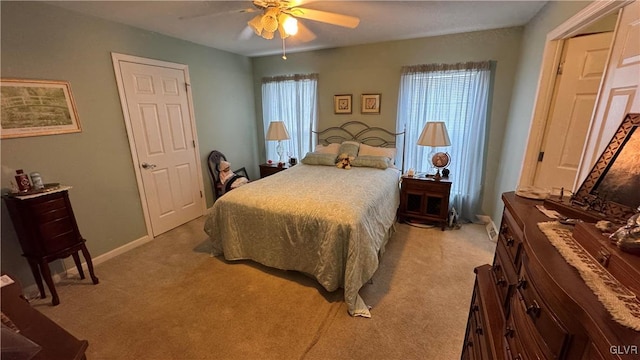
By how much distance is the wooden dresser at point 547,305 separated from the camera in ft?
1.51

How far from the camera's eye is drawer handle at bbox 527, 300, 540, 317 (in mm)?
617

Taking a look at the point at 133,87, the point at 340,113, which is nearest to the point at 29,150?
the point at 133,87

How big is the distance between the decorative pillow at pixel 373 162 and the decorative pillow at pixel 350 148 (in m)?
0.15

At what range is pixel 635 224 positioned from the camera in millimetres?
657

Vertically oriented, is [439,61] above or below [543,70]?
above

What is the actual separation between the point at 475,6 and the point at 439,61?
100cm

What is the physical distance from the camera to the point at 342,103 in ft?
13.1

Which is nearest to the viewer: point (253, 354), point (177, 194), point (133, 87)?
point (253, 354)

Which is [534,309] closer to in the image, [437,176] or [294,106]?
[437,176]

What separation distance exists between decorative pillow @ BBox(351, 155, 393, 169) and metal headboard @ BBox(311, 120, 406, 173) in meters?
0.47

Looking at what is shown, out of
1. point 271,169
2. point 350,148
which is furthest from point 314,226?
point 271,169

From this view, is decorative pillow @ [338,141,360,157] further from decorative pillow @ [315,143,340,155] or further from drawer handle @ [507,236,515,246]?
drawer handle @ [507,236,515,246]

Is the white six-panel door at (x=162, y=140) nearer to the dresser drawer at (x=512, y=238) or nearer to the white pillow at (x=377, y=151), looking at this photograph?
the white pillow at (x=377, y=151)

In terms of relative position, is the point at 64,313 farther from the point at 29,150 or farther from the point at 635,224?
the point at 635,224
